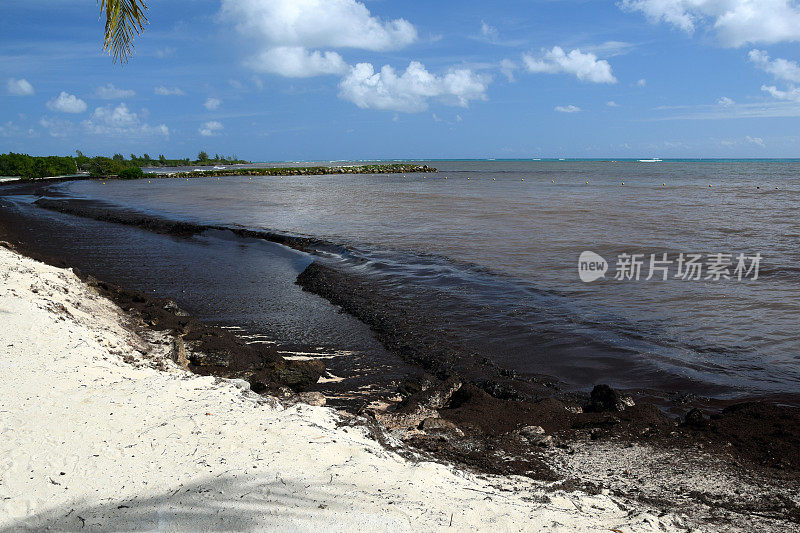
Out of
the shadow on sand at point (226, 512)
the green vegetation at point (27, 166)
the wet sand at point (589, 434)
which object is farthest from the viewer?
the green vegetation at point (27, 166)

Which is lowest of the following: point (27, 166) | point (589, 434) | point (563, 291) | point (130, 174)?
point (589, 434)

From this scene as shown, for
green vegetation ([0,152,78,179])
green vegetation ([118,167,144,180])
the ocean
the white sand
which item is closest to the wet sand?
the white sand

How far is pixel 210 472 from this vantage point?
129 inches

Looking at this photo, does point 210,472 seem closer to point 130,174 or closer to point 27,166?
point 130,174

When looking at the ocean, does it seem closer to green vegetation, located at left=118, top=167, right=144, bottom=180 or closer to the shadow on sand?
the shadow on sand

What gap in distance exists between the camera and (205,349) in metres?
6.42

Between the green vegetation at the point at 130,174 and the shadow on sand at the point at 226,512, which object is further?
the green vegetation at the point at 130,174

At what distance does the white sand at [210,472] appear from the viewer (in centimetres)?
289

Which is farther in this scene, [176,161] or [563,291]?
[176,161]

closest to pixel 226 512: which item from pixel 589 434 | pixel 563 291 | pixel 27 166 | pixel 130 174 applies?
pixel 589 434

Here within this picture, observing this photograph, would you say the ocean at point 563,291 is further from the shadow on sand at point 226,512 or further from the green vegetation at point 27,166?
the green vegetation at point 27,166

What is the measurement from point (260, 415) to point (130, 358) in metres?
2.18

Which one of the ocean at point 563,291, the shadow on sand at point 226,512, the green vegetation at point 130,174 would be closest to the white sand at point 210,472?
the shadow on sand at point 226,512

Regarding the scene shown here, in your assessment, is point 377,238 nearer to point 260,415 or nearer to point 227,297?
point 227,297
